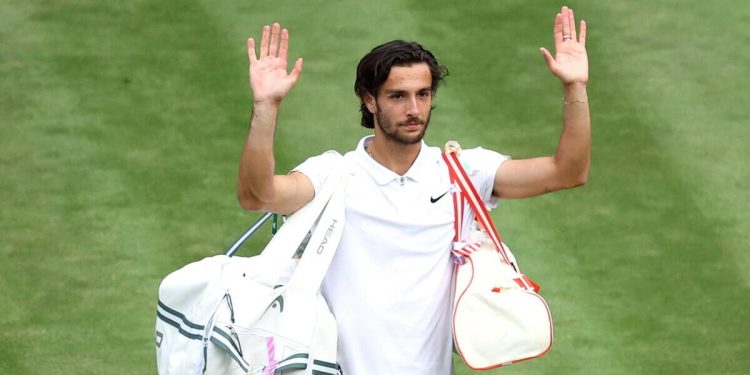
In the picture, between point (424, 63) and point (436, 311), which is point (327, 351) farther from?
point (424, 63)

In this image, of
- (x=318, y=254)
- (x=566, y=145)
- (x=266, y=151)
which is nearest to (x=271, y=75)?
A: (x=266, y=151)

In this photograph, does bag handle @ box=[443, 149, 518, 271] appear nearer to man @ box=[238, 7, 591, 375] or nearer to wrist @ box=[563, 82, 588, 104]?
man @ box=[238, 7, 591, 375]

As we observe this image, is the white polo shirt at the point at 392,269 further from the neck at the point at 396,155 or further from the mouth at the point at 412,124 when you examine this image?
the mouth at the point at 412,124

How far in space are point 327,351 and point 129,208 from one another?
13.4ft

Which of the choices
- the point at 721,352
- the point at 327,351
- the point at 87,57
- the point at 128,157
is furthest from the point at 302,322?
the point at 87,57

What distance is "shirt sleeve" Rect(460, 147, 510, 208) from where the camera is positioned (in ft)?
24.9

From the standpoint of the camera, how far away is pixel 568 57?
24.6ft

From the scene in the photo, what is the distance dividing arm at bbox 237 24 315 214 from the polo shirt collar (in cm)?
30

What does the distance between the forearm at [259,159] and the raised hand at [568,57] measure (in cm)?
119

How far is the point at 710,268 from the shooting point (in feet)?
35.4

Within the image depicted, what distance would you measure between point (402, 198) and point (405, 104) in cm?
40

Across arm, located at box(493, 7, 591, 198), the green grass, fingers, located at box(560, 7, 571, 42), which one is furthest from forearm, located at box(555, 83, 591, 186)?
the green grass

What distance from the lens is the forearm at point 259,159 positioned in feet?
23.3

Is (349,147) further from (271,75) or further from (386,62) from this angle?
(271,75)
